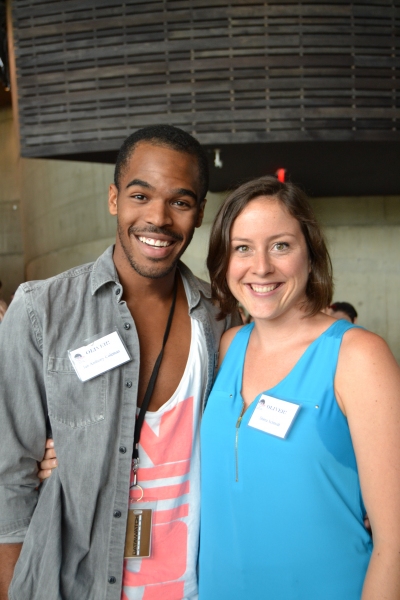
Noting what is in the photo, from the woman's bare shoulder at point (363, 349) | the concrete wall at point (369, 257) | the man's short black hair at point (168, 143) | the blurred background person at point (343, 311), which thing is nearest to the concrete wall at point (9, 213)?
the concrete wall at point (369, 257)

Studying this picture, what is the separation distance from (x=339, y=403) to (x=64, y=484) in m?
0.76

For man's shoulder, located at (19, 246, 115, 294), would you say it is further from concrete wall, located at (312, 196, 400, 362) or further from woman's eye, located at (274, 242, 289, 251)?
concrete wall, located at (312, 196, 400, 362)

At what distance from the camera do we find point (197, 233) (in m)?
7.71

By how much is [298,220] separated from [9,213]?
12.0 metres

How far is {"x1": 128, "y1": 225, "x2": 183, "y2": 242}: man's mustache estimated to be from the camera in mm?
1639

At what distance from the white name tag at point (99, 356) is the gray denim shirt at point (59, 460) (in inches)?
0.9

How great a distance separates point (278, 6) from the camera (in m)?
5.04

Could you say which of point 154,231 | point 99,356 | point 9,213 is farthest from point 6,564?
point 9,213

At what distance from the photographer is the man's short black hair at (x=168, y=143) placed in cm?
168

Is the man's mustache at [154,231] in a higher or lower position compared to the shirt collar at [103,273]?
higher

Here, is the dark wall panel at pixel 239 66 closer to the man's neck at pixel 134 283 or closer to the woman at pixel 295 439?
the man's neck at pixel 134 283

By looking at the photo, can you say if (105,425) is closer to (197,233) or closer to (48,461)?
(48,461)

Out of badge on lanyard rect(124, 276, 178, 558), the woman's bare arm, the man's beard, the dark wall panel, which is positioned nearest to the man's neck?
the man's beard

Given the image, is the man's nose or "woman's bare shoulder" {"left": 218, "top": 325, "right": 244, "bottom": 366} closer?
the man's nose
